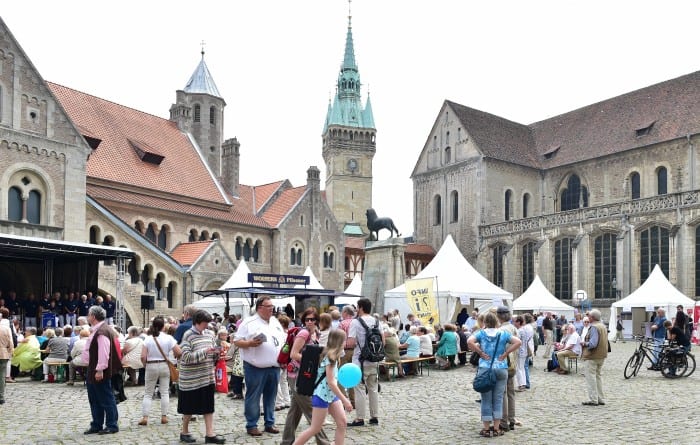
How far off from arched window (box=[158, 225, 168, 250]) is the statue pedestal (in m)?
12.2

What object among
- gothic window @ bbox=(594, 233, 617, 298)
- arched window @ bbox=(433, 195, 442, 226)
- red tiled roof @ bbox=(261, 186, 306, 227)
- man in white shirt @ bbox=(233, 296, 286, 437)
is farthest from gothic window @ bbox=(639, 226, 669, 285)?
man in white shirt @ bbox=(233, 296, 286, 437)

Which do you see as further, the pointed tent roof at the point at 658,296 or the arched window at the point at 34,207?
the pointed tent roof at the point at 658,296

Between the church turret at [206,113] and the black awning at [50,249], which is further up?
the church turret at [206,113]

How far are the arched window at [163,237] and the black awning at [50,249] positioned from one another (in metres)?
11.4

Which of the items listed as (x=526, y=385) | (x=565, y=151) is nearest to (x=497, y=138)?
(x=565, y=151)

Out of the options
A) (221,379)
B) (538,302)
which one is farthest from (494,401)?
(538,302)

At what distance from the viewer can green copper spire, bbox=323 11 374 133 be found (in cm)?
9944

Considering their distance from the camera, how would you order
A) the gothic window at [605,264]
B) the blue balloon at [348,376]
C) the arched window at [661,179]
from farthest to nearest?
the arched window at [661,179] < the gothic window at [605,264] < the blue balloon at [348,376]

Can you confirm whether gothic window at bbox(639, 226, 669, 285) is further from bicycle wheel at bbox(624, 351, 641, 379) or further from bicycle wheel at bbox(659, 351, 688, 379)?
bicycle wheel at bbox(659, 351, 688, 379)

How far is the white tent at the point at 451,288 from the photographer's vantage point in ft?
81.7

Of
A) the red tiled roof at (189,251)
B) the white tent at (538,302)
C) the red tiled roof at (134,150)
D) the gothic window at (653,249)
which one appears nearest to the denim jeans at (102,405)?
the white tent at (538,302)

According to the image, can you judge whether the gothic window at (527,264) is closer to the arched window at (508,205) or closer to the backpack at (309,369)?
the arched window at (508,205)

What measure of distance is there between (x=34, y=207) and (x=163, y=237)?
9757mm

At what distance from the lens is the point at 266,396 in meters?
9.43
